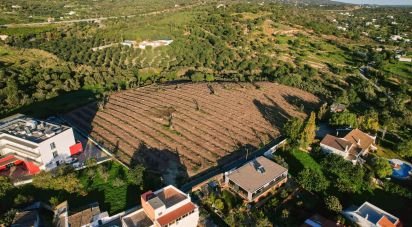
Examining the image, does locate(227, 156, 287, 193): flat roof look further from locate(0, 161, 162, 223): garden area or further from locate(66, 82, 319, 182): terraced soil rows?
locate(0, 161, 162, 223): garden area

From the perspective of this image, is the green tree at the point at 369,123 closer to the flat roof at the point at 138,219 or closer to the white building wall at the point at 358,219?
the white building wall at the point at 358,219

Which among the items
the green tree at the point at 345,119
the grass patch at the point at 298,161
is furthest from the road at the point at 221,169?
the green tree at the point at 345,119

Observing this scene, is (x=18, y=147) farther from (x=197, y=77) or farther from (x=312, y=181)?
(x=197, y=77)

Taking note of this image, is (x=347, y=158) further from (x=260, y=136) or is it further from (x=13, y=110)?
(x=13, y=110)

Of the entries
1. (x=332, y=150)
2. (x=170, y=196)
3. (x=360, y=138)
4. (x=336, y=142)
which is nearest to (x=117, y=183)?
(x=170, y=196)

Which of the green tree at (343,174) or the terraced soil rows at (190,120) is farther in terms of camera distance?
the terraced soil rows at (190,120)

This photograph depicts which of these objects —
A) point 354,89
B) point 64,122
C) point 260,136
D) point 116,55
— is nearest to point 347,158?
point 260,136
